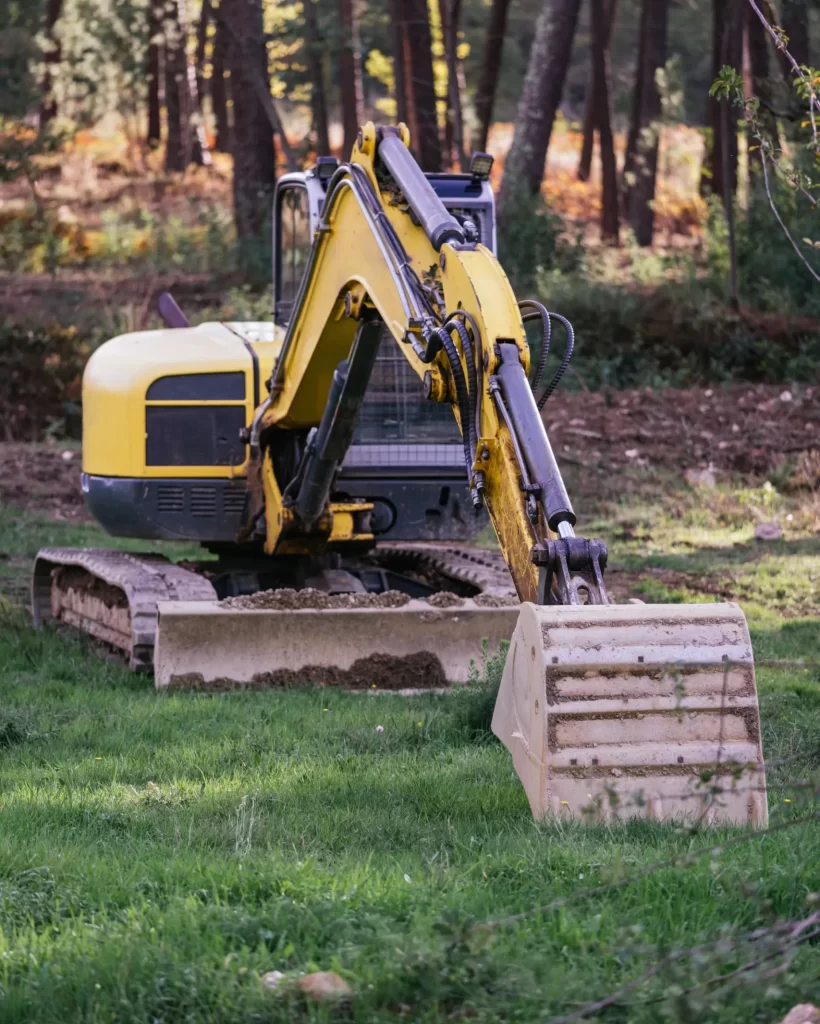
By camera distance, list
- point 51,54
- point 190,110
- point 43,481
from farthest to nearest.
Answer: point 190,110
point 51,54
point 43,481

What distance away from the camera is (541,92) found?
23359 mm

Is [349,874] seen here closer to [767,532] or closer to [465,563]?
[465,563]

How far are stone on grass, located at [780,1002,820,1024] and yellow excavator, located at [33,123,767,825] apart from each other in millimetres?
477

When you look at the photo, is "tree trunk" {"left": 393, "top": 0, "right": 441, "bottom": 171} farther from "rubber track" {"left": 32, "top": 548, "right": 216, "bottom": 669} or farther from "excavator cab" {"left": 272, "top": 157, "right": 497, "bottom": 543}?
"rubber track" {"left": 32, "top": 548, "right": 216, "bottom": 669}

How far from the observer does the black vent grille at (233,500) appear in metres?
9.55

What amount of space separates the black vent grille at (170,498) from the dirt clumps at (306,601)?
150cm

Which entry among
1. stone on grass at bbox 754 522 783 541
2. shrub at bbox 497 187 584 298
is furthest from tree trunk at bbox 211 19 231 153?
stone on grass at bbox 754 522 783 541

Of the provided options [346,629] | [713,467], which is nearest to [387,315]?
[346,629]

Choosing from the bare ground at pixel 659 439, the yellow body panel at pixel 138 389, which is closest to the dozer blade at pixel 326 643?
the yellow body panel at pixel 138 389

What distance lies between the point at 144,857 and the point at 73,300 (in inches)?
791

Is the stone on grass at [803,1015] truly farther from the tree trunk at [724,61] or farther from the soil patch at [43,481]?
the tree trunk at [724,61]

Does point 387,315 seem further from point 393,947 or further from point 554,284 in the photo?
point 554,284

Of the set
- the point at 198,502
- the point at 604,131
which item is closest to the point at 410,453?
the point at 198,502

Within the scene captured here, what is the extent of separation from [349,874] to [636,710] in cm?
113
